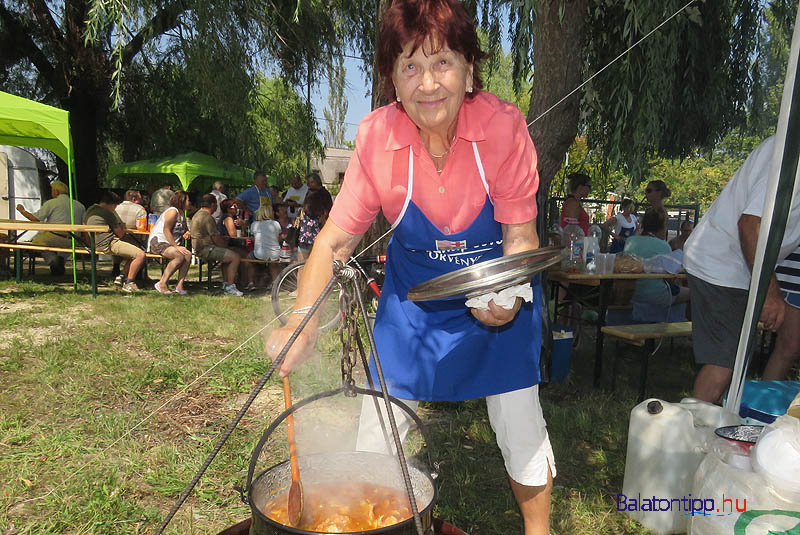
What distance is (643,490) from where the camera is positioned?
2553 mm

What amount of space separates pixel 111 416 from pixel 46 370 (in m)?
1.15

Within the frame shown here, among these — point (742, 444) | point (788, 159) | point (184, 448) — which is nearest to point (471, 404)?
point (184, 448)

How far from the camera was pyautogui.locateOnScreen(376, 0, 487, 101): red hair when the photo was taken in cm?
159

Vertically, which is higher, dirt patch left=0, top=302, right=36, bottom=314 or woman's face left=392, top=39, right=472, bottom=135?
woman's face left=392, top=39, right=472, bottom=135

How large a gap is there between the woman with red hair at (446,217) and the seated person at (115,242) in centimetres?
693

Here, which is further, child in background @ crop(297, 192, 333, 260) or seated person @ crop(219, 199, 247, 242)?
seated person @ crop(219, 199, 247, 242)

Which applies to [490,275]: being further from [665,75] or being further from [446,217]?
[665,75]

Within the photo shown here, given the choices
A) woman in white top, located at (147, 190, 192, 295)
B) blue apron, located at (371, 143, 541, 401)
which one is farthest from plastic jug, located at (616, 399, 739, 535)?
woman in white top, located at (147, 190, 192, 295)

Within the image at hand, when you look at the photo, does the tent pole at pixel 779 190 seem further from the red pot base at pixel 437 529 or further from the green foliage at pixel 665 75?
the green foliage at pixel 665 75

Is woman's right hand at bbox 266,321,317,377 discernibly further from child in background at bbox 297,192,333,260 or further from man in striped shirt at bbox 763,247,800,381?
child in background at bbox 297,192,333,260

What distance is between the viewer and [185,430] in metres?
3.38

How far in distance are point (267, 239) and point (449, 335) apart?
6838 millimetres

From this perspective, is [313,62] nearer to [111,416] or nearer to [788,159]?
[111,416]

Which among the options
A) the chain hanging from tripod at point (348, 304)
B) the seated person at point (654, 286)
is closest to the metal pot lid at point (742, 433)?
the chain hanging from tripod at point (348, 304)
